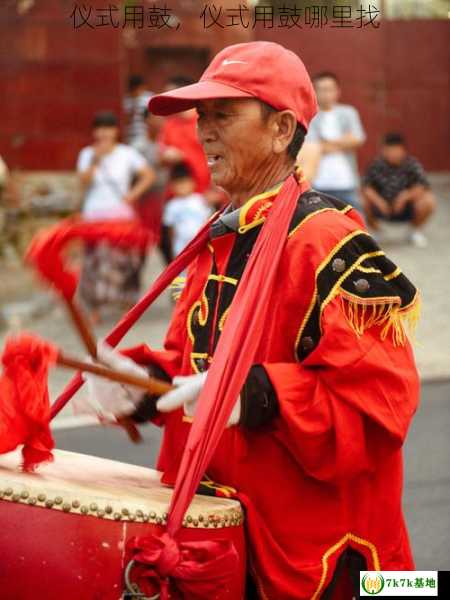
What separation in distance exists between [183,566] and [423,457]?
13.7ft

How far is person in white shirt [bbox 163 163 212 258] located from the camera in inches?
408

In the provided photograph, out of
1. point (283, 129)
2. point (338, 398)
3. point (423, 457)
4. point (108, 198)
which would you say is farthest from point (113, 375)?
point (108, 198)

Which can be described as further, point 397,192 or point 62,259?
point 397,192

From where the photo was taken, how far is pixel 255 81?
3.13 metres

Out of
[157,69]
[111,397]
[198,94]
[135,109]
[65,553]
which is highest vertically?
[198,94]

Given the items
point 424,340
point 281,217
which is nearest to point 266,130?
point 281,217

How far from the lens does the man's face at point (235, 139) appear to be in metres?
3.16

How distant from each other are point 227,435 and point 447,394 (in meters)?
5.20

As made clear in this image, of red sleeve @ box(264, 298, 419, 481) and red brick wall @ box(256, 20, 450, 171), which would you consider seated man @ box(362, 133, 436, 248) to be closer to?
red brick wall @ box(256, 20, 450, 171)

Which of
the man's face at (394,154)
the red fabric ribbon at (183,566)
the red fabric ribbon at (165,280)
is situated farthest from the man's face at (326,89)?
the red fabric ribbon at (183,566)

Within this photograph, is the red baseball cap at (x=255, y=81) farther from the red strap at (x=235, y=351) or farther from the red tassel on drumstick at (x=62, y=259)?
the red tassel on drumstick at (x=62, y=259)

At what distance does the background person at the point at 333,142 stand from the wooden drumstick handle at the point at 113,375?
8192mm

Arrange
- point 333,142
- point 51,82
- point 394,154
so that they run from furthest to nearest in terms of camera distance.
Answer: point 51,82 → point 394,154 → point 333,142

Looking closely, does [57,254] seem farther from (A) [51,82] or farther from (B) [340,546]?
(A) [51,82]
